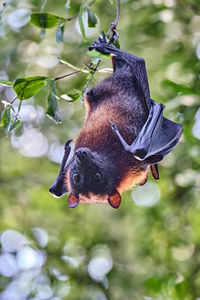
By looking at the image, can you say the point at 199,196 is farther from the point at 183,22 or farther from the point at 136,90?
the point at 136,90

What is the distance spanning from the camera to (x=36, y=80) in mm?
3297

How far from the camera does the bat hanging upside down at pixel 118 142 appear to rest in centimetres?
359

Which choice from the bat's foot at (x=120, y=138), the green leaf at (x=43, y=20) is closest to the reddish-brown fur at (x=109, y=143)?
the bat's foot at (x=120, y=138)

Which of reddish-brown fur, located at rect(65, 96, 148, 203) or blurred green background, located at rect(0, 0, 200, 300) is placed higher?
reddish-brown fur, located at rect(65, 96, 148, 203)

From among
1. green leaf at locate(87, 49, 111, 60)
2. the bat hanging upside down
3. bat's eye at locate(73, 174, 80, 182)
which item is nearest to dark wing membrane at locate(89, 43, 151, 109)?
the bat hanging upside down

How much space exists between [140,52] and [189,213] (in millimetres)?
2802

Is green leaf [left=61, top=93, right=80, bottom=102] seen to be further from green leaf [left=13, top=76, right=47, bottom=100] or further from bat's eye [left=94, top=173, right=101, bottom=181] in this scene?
bat's eye [left=94, top=173, right=101, bottom=181]

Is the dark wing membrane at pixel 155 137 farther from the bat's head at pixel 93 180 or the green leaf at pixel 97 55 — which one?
the green leaf at pixel 97 55

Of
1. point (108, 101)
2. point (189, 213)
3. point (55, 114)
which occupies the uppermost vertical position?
point (55, 114)

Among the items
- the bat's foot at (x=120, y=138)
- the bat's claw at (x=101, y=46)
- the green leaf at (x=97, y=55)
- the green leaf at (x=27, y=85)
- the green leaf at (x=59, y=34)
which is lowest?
the bat's foot at (x=120, y=138)

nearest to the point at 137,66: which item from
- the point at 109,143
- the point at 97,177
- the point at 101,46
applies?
the point at 101,46

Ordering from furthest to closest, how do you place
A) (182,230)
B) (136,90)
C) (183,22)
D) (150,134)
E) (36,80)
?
(182,230)
(183,22)
(136,90)
(150,134)
(36,80)

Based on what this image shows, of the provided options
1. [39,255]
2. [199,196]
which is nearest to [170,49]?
[199,196]

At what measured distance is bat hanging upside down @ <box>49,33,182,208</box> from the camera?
3.59 meters
